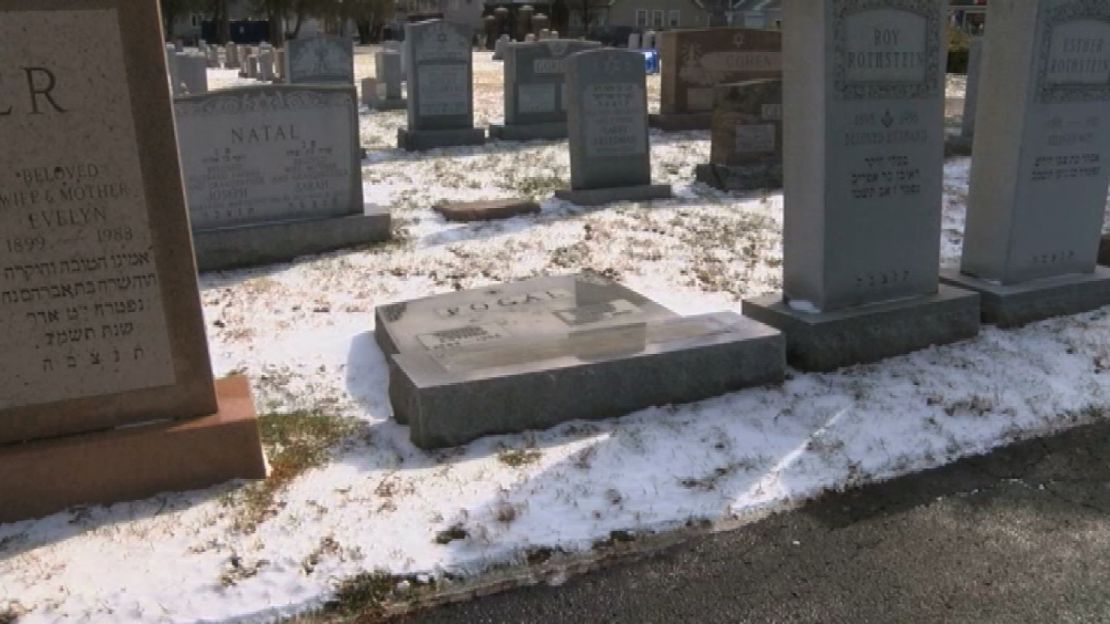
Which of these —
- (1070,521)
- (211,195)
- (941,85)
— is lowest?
(1070,521)

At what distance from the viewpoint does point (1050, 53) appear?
16.7 feet

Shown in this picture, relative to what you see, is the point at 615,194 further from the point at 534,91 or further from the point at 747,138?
the point at 534,91

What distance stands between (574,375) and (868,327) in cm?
182

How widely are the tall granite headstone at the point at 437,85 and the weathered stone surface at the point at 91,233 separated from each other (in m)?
9.84

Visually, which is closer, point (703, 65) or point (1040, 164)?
point (1040, 164)

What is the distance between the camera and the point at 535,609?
9.50 ft

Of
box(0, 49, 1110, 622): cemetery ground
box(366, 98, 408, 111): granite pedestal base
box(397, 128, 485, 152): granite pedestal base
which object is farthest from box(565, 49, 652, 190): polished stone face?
box(366, 98, 408, 111): granite pedestal base

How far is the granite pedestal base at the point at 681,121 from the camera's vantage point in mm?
14695

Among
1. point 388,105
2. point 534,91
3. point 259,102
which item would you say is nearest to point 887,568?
point 259,102

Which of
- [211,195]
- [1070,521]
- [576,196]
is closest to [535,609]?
[1070,521]

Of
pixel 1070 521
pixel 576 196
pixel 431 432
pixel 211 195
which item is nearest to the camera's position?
pixel 1070 521

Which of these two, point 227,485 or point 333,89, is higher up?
point 333,89

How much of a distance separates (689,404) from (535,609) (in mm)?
1680

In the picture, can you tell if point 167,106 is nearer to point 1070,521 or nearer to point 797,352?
point 797,352
